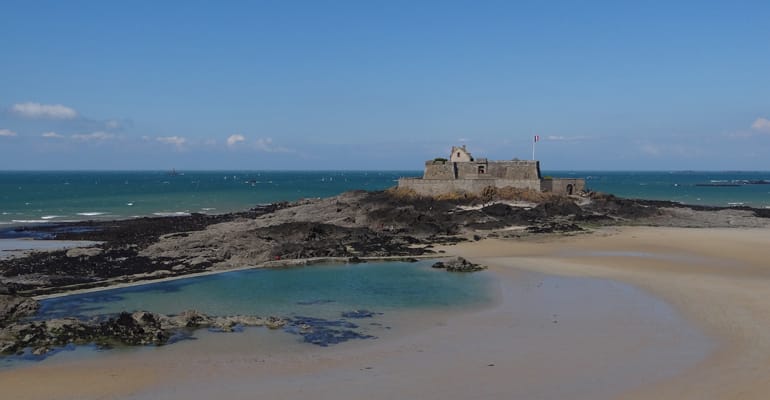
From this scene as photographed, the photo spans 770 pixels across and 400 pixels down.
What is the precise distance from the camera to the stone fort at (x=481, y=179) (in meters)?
49.0

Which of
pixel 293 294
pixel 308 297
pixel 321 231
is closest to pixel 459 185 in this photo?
pixel 321 231

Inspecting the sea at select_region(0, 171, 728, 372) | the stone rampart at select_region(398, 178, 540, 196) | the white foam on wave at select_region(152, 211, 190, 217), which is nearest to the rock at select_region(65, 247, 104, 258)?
the sea at select_region(0, 171, 728, 372)

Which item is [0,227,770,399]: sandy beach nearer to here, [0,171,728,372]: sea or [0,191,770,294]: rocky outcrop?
[0,171,728,372]: sea

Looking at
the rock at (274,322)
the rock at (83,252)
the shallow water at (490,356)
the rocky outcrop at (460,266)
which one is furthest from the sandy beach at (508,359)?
the rock at (83,252)

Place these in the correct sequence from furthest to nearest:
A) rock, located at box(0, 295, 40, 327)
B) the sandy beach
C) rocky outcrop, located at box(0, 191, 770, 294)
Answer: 1. rocky outcrop, located at box(0, 191, 770, 294)
2. rock, located at box(0, 295, 40, 327)
3. the sandy beach

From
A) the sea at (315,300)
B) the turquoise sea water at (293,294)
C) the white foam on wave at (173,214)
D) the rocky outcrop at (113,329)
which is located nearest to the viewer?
the rocky outcrop at (113,329)

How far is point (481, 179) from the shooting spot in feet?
161

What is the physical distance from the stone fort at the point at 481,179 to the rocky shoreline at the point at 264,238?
142 cm

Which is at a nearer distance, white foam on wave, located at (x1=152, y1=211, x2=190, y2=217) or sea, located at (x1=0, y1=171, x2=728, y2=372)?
sea, located at (x1=0, y1=171, x2=728, y2=372)

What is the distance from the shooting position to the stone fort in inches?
1930

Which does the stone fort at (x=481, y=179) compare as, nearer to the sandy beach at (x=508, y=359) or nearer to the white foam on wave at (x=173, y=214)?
the white foam on wave at (x=173, y=214)

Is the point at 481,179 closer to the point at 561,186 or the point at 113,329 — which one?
the point at 561,186

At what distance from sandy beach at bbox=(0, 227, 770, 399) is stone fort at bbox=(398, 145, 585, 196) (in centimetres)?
2744

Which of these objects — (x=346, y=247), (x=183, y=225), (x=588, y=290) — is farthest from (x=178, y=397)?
(x=183, y=225)
